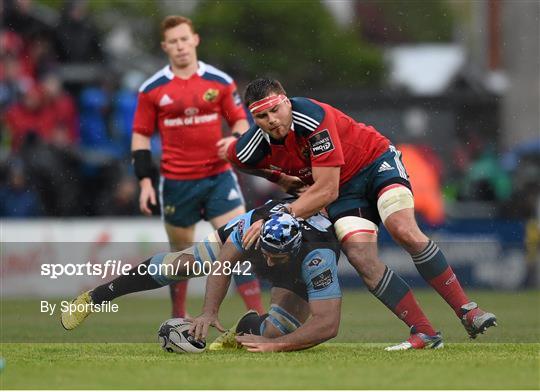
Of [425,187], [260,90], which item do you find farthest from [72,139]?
[260,90]

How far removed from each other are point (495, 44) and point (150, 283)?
118 feet

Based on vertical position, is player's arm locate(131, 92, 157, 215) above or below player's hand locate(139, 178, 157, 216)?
above

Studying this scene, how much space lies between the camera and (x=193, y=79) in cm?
1076

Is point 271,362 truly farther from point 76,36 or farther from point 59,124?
point 76,36

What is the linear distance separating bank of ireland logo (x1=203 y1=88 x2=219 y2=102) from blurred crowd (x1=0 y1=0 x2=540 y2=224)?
21.8 ft

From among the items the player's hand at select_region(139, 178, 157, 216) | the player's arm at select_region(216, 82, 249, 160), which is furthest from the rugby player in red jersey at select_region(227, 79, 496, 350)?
the player's hand at select_region(139, 178, 157, 216)

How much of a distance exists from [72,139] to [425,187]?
16.9ft

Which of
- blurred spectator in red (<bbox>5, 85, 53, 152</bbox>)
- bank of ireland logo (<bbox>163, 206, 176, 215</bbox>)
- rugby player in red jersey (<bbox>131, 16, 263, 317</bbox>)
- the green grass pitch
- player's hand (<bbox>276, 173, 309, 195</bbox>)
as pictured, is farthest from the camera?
blurred spectator in red (<bbox>5, 85, 53, 152</bbox>)

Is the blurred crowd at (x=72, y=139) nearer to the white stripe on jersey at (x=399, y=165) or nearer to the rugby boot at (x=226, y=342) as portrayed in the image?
the white stripe on jersey at (x=399, y=165)

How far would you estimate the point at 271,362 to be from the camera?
296 inches

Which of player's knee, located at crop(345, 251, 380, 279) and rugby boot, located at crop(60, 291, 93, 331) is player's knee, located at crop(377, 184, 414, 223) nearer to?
player's knee, located at crop(345, 251, 380, 279)

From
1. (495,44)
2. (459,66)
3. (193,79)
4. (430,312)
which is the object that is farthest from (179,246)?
(495,44)

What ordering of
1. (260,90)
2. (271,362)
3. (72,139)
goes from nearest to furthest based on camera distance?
(271,362)
(260,90)
(72,139)

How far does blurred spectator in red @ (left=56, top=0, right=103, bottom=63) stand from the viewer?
63.3ft
